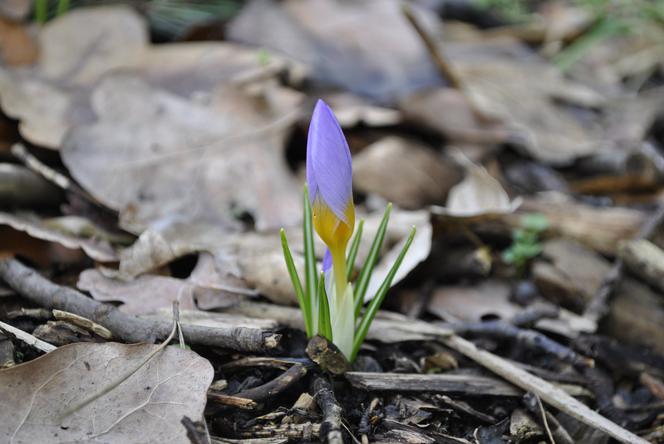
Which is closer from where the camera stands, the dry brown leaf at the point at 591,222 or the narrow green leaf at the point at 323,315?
the narrow green leaf at the point at 323,315

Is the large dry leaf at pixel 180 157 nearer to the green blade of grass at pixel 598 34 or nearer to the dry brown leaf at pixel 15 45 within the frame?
the dry brown leaf at pixel 15 45

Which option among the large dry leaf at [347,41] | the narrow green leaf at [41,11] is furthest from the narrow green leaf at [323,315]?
the narrow green leaf at [41,11]

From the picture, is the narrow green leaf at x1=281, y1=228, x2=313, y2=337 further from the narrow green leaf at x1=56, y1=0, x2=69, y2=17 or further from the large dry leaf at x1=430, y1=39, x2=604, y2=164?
the narrow green leaf at x1=56, y1=0, x2=69, y2=17

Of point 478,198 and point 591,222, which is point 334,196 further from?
point 591,222

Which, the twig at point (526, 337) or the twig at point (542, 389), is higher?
the twig at point (542, 389)

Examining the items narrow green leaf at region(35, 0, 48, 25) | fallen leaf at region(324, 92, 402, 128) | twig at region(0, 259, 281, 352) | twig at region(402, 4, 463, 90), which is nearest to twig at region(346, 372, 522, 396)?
twig at region(0, 259, 281, 352)

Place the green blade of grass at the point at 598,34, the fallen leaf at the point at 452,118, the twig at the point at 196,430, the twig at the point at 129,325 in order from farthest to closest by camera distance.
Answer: the green blade of grass at the point at 598,34, the fallen leaf at the point at 452,118, the twig at the point at 129,325, the twig at the point at 196,430

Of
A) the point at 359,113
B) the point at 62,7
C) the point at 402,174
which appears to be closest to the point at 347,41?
the point at 359,113

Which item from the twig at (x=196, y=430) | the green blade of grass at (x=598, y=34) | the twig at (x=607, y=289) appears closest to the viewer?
the twig at (x=196, y=430)
